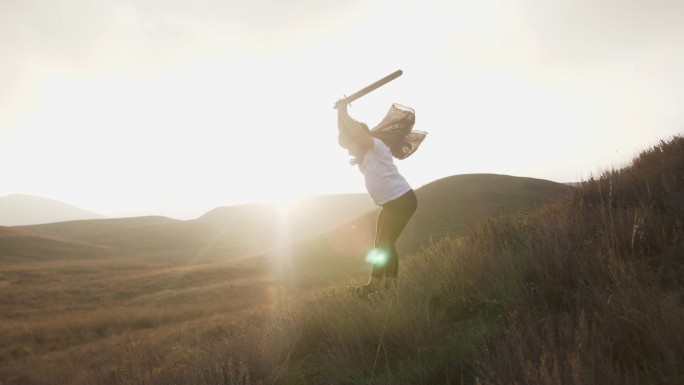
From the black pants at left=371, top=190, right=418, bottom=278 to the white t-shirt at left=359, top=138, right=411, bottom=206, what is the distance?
3.7 inches

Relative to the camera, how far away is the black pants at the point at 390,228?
5.09m

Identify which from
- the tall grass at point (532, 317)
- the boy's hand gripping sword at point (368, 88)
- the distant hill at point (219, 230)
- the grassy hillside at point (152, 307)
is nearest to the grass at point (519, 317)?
the tall grass at point (532, 317)

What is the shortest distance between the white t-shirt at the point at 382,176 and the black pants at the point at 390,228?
9 cm

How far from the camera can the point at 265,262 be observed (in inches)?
1545

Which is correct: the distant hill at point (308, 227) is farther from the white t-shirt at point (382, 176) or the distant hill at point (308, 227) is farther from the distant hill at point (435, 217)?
the white t-shirt at point (382, 176)

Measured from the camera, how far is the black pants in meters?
5.09

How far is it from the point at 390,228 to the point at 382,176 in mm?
708

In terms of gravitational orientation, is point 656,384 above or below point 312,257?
above

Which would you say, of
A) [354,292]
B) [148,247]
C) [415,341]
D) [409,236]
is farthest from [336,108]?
[148,247]

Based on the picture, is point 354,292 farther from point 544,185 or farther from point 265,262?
point 265,262

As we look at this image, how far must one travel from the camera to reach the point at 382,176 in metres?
5.11

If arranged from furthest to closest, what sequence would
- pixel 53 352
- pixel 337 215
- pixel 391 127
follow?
1. pixel 337 215
2. pixel 53 352
3. pixel 391 127

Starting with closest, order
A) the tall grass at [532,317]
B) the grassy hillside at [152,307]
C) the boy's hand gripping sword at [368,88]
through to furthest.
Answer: the tall grass at [532,317] < the grassy hillside at [152,307] < the boy's hand gripping sword at [368,88]

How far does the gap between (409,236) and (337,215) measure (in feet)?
265
